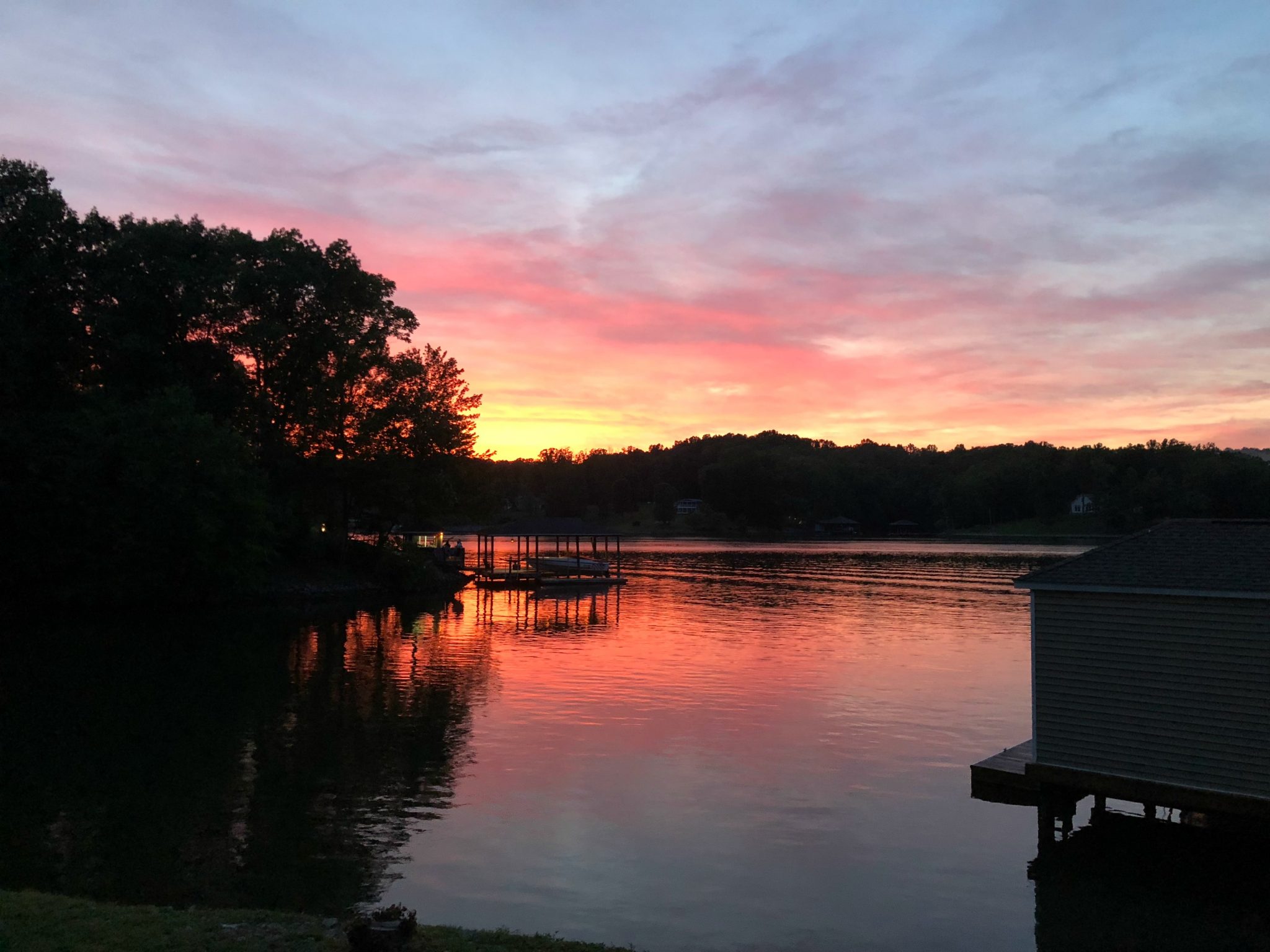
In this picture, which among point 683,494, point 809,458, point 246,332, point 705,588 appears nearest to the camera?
point 246,332

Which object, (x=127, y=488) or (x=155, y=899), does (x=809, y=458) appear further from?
(x=155, y=899)

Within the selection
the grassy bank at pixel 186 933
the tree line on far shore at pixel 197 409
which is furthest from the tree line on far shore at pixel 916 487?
the grassy bank at pixel 186 933

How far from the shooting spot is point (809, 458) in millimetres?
180750

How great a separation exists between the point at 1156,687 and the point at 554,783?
10.0 m

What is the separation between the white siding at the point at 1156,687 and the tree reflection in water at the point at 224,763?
10002 mm

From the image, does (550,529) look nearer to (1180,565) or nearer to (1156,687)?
(1180,565)

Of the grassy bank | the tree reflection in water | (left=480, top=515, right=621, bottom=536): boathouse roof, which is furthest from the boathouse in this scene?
(left=480, top=515, right=621, bottom=536): boathouse roof

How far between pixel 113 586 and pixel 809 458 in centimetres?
14932

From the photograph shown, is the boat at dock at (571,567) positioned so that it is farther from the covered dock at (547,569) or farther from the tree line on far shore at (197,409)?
the tree line on far shore at (197,409)

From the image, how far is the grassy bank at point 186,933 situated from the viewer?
896 cm

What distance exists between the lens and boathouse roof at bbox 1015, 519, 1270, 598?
13.3 meters

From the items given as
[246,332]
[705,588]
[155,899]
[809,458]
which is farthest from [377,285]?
[809,458]

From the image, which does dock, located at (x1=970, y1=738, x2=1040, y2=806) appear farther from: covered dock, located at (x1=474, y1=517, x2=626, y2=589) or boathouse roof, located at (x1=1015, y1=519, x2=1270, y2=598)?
covered dock, located at (x1=474, y1=517, x2=626, y2=589)

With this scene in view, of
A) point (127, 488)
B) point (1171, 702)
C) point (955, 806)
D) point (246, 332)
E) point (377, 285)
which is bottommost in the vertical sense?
point (955, 806)
